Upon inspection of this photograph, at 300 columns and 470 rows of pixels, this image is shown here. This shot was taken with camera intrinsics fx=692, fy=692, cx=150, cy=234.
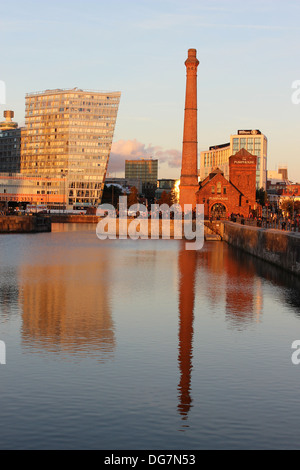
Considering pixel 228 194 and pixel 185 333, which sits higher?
pixel 228 194

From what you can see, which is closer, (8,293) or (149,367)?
(149,367)

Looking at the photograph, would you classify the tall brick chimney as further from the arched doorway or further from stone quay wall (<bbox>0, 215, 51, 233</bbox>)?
stone quay wall (<bbox>0, 215, 51, 233</bbox>)

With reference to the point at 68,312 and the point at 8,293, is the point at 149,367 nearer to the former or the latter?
the point at 68,312

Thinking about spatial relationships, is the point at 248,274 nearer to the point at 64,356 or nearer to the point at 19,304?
the point at 19,304

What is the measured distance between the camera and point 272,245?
5278cm

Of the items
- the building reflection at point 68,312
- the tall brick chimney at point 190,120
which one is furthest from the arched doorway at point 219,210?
the building reflection at point 68,312

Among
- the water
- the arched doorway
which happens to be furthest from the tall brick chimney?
the water

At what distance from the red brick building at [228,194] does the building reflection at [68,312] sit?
92484 millimetres

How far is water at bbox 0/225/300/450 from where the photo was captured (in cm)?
1289

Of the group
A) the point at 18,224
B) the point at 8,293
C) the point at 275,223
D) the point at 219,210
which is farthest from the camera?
the point at 219,210

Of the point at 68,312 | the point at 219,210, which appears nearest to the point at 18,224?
the point at 219,210

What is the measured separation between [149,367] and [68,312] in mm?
9873

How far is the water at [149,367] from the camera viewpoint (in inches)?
508

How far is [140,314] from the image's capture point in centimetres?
2764
